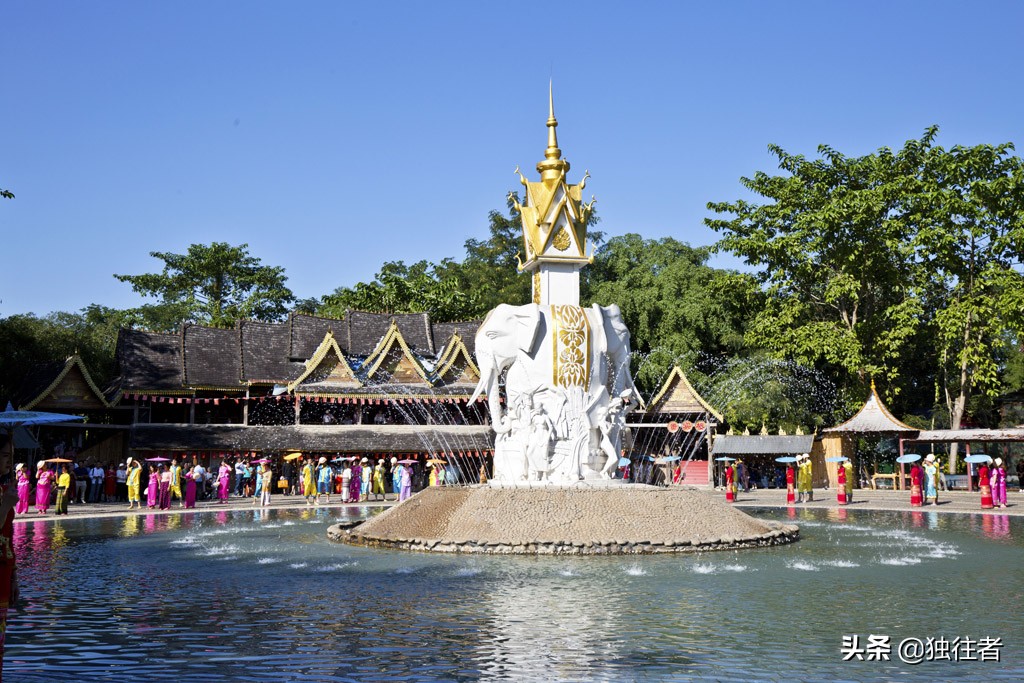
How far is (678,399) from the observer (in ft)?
147

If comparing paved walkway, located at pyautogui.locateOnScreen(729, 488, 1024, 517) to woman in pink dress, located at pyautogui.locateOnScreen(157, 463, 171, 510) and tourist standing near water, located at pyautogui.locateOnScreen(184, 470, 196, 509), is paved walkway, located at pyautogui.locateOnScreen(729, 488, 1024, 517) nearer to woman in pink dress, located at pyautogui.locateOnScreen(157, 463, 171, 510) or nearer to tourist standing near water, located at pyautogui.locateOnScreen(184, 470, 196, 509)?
tourist standing near water, located at pyautogui.locateOnScreen(184, 470, 196, 509)

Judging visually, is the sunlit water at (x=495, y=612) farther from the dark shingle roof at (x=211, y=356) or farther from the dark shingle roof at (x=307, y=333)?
the dark shingle roof at (x=307, y=333)

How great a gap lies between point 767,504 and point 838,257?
648 inches

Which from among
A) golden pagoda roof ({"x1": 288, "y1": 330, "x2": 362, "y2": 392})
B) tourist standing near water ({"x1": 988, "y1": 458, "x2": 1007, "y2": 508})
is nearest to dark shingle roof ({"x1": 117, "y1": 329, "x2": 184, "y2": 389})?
golden pagoda roof ({"x1": 288, "y1": 330, "x2": 362, "y2": 392})

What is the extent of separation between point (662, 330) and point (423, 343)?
12.8m

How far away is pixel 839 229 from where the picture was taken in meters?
44.7

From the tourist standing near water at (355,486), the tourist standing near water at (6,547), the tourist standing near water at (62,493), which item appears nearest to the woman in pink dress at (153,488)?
the tourist standing near water at (62,493)

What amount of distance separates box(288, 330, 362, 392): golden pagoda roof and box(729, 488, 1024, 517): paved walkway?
Answer: 16761 millimetres

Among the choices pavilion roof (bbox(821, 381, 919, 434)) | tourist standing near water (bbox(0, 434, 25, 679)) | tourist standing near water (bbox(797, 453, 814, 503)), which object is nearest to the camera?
tourist standing near water (bbox(0, 434, 25, 679))

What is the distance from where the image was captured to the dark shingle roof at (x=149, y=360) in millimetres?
43656

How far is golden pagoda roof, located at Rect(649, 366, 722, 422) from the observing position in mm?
44094

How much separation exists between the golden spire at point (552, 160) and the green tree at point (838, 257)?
23.8m

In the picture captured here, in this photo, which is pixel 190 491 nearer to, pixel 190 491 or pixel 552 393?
pixel 190 491

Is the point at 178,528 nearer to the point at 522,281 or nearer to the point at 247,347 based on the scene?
the point at 247,347
